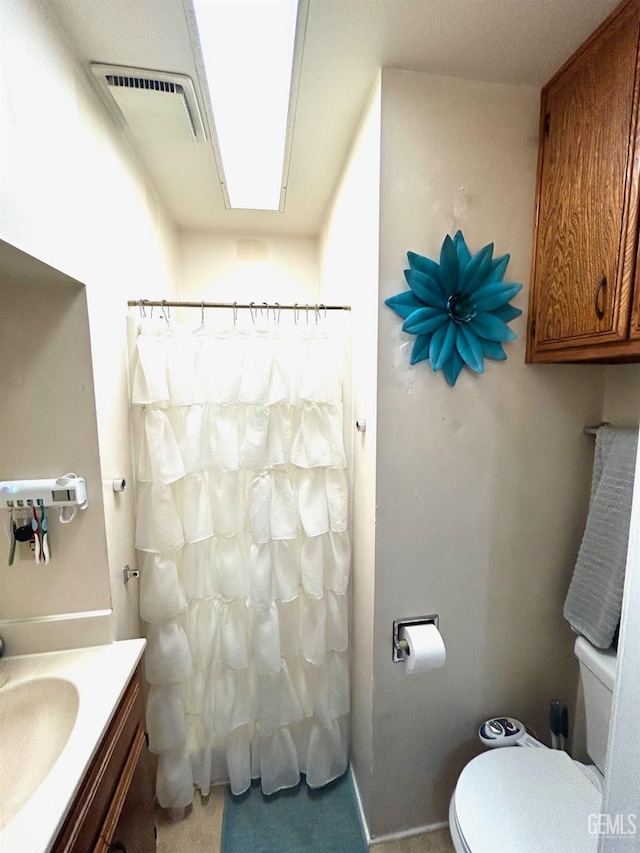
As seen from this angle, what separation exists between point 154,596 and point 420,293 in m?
1.36

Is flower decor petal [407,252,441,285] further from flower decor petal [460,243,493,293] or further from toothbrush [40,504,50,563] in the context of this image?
toothbrush [40,504,50,563]

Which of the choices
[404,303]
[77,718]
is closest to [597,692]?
[404,303]

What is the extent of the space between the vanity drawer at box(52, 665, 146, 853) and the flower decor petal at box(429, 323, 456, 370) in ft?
4.25

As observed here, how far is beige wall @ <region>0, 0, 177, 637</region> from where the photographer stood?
766 mm

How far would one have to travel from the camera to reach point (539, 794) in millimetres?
1044

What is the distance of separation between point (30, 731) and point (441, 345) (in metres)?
1.50

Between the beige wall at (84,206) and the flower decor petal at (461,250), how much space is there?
3.47 feet

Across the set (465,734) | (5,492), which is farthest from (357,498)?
(5,492)

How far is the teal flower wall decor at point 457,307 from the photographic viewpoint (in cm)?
110

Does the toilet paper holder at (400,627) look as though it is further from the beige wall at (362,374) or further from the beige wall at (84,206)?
the beige wall at (84,206)

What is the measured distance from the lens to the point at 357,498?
1.40 metres

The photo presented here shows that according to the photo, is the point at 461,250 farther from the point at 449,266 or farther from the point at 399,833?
the point at 399,833

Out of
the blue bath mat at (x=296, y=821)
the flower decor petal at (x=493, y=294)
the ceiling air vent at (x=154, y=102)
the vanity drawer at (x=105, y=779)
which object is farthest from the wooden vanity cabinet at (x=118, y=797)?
the ceiling air vent at (x=154, y=102)

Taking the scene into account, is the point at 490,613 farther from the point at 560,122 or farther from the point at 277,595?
the point at 560,122
